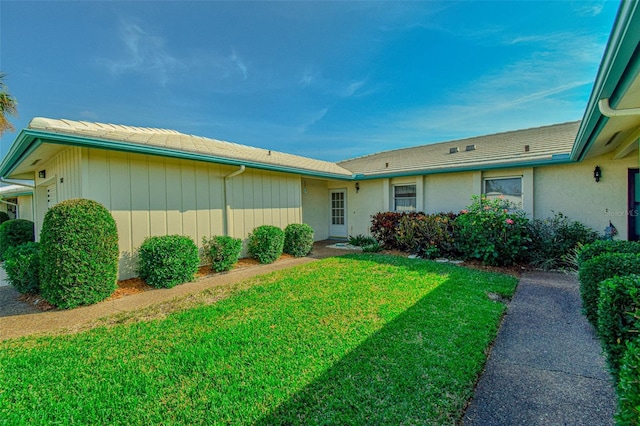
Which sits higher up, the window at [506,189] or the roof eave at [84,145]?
the roof eave at [84,145]

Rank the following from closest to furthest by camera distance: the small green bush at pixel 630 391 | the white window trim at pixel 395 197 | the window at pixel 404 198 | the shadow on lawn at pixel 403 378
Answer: the small green bush at pixel 630 391
the shadow on lawn at pixel 403 378
the white window trim at pixel 395 197
the window at pixel 404 198

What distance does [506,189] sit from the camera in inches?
348

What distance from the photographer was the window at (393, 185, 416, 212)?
10703 millimetres

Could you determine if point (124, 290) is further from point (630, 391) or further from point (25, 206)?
point (25, 206)

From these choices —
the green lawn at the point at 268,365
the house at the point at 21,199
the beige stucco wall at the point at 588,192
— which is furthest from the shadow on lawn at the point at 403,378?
the house at the point at 21,199

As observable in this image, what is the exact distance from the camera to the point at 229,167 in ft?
26.3

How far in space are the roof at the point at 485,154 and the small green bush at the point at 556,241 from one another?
1816mm

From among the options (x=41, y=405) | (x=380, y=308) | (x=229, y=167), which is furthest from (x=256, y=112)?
(x=41, y=405)

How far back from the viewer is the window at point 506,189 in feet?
28.2

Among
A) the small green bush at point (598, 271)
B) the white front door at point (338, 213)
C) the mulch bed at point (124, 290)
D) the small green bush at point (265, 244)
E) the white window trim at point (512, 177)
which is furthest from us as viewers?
the white front door at point (338, 213)

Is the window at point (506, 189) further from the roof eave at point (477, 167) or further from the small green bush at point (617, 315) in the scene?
the small green bush at point (617, 315)

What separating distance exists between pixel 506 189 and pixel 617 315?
26.0 feet

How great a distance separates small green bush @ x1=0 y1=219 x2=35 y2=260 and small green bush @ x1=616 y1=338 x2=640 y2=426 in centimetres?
1337

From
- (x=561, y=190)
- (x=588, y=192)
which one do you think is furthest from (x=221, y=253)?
(x=588, y=192)
